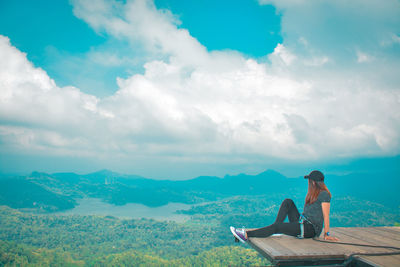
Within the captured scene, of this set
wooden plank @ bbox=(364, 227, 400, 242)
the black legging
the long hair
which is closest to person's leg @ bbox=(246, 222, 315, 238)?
the black legging

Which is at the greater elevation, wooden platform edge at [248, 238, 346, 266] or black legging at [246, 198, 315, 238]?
black legging at [246, 198, 315, 238]

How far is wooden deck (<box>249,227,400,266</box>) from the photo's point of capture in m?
4.67

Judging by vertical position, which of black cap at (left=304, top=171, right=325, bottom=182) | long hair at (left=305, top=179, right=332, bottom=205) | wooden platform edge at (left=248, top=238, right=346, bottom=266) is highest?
black cap at (left=304, top=171, right=325, bottom=182)

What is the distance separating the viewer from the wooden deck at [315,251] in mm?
4668

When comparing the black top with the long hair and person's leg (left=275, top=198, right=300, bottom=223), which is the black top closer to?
the long hair

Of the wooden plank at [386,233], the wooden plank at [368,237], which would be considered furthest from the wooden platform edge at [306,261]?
the wooden plank at [386,233]

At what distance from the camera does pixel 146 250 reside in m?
150

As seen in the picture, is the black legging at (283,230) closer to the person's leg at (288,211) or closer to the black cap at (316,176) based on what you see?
the person's leg at (288,211)

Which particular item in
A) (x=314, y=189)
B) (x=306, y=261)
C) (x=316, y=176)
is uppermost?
(x=316, y=176)

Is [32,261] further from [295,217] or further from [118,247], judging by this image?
[295,217]

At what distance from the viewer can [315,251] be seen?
4.97 m

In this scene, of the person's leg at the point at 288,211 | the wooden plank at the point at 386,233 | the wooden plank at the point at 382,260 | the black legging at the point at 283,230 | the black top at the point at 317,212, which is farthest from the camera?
the wooden plank at the point at 386,233

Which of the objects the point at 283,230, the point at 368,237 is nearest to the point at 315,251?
the point at 283,230

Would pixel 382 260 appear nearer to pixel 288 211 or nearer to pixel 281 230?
pixel 281 230
